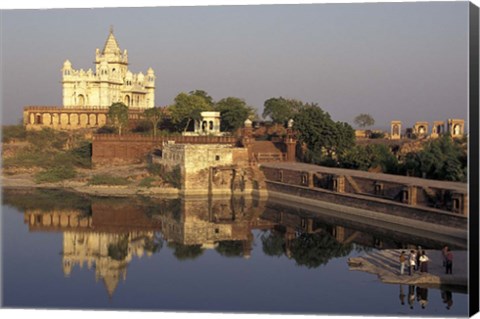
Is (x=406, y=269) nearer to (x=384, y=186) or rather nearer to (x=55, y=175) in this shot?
(x=384, y=186)

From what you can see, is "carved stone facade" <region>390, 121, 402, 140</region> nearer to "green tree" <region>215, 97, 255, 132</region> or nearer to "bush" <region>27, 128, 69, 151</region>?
"green tree" <region>215, 97, 255, 132</region>

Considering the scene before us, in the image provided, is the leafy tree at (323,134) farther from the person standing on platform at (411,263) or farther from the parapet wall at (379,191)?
the person standing on platform at (411,263)

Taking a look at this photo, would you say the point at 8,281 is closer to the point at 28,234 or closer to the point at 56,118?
the point at 28,234

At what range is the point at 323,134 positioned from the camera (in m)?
31.2

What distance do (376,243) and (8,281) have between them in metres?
7.76

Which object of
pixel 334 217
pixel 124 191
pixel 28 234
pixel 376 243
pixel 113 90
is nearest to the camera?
pixel 376 243

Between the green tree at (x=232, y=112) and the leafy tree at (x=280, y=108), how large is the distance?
5.70 feet

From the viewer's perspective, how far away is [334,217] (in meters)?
21.3

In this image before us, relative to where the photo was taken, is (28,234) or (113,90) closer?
(28,234)

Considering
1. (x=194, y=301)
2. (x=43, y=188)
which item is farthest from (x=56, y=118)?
(x=194, y=301)

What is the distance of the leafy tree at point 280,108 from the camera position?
38791 millimetres

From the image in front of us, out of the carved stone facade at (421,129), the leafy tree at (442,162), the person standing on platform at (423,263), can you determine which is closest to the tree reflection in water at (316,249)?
the person standing on platform at (423,263)

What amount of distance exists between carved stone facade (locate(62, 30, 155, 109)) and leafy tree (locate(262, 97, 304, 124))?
23.3 ft

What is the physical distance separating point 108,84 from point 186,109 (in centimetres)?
743
